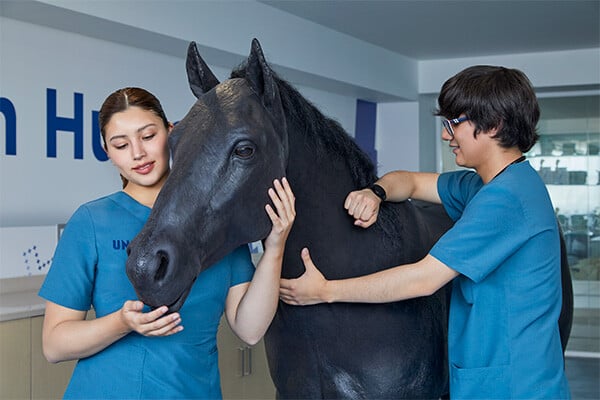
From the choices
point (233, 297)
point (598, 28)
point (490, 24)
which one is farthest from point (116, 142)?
point (598, 28)

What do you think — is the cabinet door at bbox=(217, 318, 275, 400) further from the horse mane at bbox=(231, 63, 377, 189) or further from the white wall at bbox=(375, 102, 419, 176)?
the white wall at bbox=(375, 102, 419, 176)

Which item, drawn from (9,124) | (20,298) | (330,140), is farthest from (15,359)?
(330,140)

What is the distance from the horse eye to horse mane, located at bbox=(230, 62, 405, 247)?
0.22m

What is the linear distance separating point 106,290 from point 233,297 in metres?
0.29

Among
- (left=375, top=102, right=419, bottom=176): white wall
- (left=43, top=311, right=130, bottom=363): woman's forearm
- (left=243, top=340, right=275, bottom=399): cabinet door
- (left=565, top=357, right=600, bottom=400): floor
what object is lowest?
(left=565, top=357, right=600, bottom=400): floor

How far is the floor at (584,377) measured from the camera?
532cm

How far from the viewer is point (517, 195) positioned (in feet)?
5.43

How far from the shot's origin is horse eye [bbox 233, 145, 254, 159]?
147 centimetres

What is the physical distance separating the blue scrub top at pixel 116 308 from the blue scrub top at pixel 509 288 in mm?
605

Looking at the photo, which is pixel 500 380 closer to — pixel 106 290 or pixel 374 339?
pixel 374 339

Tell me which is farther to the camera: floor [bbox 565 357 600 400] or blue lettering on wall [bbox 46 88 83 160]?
floor [bbox 565 357 600 400]

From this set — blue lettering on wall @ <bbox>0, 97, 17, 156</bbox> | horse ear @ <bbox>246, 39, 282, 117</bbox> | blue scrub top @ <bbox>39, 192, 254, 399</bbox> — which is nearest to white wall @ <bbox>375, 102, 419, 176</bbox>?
blue lettering on wall @ <bbox>0, 97, 17, 156</bbox>

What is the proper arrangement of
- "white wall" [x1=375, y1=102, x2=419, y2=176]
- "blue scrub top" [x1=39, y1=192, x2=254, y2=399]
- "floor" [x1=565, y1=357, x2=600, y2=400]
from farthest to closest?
"white wall" [x1=375, y1=102, x2=419, y2=176], "floor" [x1=565, y1=357, x2=600, y2=400], "blue scrub top" [x1=39, y1=192, x2=254, y2=399]

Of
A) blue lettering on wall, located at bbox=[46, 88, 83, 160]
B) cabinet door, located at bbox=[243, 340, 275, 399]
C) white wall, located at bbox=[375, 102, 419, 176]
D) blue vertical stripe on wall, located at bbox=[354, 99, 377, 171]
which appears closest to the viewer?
blue lettering on wall, located at bbox=[46, 88, 83, 160]
